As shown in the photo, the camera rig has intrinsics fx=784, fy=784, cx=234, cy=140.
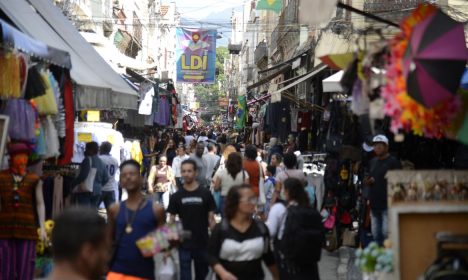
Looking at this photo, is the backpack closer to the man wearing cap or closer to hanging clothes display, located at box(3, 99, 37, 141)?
hanging clothes display, located at box(3, 99, 37, 141)

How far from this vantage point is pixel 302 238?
22.8 feet

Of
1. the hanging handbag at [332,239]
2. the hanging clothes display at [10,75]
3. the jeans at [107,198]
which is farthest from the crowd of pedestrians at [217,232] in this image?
the jeans at [107,198]

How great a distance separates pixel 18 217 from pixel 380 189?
519 centimetres

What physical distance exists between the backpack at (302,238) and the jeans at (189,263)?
1.34 m

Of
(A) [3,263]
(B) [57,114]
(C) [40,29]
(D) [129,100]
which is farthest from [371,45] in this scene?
(D) [129,100]

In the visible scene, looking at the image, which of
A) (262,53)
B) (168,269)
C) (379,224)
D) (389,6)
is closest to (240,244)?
(168,269)

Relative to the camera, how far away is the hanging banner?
33.1m

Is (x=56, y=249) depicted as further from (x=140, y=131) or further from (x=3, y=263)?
(x=140, y=131)

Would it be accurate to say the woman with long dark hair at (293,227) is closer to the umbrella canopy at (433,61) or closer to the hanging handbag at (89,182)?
the umbrella canopy at (433,61)

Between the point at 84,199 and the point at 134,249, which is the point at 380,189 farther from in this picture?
the point at 134,249

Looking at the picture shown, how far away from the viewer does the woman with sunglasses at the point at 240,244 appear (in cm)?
632

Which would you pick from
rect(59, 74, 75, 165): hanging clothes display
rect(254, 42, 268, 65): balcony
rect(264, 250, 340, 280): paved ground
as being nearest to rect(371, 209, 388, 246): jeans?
rect(264, 250, 340, 280): paved ground

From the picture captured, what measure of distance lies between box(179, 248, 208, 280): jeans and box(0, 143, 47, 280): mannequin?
151 cm

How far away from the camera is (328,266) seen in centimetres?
1188
